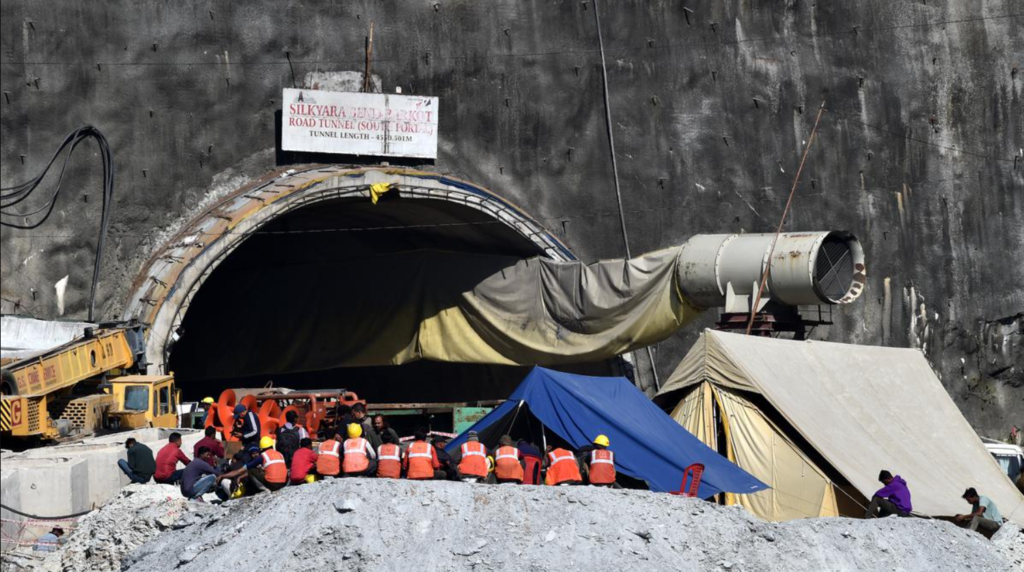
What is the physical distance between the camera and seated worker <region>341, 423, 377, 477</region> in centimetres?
1694

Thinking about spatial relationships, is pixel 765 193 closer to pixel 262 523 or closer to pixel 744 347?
pixel 744 347

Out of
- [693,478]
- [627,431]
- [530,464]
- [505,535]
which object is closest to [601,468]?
[530,464]

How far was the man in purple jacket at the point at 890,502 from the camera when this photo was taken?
1914 cm

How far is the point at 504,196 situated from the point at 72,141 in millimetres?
8895

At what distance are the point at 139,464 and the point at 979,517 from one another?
1128 cm

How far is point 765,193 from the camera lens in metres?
31.9

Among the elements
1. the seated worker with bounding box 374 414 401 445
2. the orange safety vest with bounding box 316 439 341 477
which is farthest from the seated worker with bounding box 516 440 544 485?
the orange safety vest with bounding box 316 439 341 477

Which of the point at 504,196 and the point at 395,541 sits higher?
the point at 504,196

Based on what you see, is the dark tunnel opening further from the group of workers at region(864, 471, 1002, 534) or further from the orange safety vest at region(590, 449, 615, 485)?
A: the orange safety vest at region(590, 449, 615, 485)

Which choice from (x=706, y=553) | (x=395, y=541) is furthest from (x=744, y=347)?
(x=395, y=541)

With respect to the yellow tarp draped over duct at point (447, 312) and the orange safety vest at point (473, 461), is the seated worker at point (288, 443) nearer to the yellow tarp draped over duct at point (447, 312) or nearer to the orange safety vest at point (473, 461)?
the orange safety vest at point (473, 461)

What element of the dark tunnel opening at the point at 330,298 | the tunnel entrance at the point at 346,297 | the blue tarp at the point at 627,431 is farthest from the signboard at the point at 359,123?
the blue tarp at the point at 627,431

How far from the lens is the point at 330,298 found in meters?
34.7

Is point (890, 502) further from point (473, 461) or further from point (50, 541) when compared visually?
point (50, 541)
